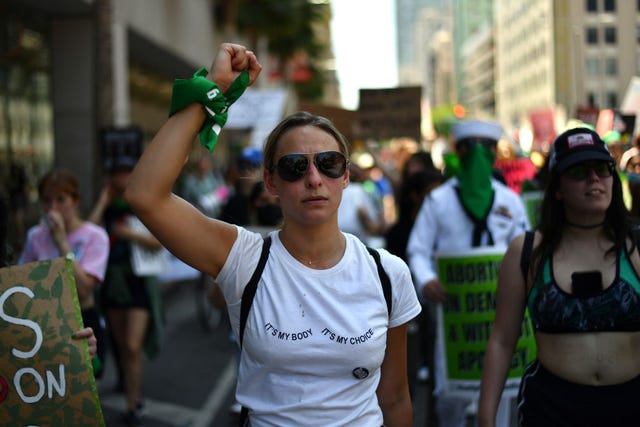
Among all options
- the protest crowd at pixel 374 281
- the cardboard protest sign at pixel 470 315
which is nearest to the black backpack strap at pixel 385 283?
the protest crowd at pixel 374 281

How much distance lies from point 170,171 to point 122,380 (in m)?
6.28

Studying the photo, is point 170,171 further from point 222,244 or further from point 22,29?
point 22,29

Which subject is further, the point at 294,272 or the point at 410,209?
the point at 410,209

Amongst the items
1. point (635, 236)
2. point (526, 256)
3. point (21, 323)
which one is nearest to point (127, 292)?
point (21, 323)

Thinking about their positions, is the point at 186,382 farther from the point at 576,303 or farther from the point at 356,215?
the point at 576,303

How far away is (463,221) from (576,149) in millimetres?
2341

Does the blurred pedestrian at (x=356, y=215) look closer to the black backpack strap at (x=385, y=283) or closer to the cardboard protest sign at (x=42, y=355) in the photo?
the cardboard protest sign at (x=42, y=355)

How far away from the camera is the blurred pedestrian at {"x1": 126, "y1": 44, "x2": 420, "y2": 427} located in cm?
280

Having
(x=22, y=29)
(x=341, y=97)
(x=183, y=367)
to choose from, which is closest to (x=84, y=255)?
(x=183, y=367)

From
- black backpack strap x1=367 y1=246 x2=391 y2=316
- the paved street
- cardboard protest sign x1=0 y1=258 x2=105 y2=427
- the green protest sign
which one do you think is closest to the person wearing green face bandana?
the green protest sign

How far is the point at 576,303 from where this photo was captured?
347 cm

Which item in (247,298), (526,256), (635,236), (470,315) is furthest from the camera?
(470,315)

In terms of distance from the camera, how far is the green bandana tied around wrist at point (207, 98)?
9.09 ft

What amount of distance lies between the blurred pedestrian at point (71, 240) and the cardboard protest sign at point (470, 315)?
6.98 feet
